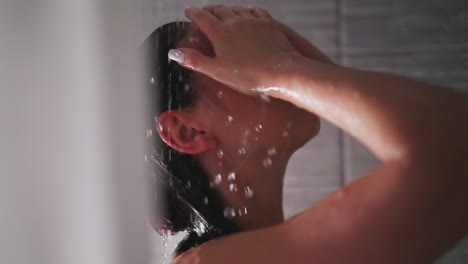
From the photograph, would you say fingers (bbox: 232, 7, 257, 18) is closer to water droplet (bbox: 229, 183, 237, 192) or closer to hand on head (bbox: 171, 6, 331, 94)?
hand on head (bbox: 171, 6, 331, 94)

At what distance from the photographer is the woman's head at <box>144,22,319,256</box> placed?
52cm

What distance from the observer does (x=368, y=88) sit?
40 cm

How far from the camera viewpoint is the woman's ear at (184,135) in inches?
21.9

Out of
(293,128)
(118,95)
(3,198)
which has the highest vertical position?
(293,128)

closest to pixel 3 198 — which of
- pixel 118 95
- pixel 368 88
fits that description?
pixel 118 95

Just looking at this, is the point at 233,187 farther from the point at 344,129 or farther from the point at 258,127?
the point at 344,129

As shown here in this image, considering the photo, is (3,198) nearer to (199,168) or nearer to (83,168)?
(83,168)

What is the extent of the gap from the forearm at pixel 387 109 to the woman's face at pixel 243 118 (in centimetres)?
8

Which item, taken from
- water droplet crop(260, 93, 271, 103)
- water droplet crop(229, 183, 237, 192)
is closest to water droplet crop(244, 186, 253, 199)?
water droplet crop(229, 183, 237, 192)

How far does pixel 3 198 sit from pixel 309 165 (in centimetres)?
45

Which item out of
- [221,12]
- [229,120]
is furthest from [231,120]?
[221,12]

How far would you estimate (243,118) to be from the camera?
529mm

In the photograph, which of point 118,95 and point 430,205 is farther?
point 118,95

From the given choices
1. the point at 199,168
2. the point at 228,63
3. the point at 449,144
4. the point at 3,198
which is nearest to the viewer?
the point at 449,144
